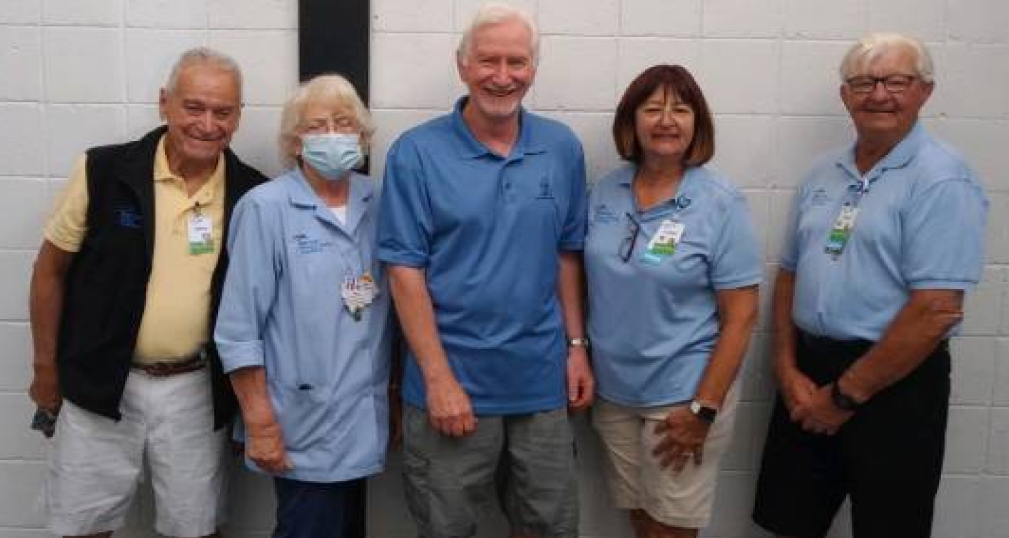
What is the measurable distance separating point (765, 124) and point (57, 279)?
1946 mm

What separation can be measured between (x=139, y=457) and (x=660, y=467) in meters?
1.31

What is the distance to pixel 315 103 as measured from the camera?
2.10 metres

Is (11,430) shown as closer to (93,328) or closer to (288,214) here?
(93,328)

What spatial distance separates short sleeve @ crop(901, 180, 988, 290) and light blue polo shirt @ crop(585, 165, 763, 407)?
0.36 meters

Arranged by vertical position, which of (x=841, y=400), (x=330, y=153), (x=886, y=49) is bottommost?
(x=841, y=400)

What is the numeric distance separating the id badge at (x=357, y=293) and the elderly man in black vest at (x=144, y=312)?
12.8 inches

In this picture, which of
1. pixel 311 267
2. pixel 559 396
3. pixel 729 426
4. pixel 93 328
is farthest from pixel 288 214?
pixel 729 426

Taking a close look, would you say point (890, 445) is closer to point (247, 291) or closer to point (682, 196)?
point (682, 196)

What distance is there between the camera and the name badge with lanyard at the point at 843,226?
2.14 metres

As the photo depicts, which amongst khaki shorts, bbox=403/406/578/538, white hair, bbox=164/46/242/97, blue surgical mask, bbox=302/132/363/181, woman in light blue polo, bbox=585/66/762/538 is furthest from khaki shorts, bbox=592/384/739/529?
white hair, bbox=164/46/242/97

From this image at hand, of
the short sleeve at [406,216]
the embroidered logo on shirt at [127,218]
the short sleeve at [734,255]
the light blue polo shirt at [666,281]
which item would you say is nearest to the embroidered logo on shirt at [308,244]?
the short sleeve at [406,216]

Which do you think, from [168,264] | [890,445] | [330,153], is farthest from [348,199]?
[890,445]

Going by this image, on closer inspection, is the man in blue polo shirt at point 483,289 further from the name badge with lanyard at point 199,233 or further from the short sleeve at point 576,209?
the name badge with lanyard at point 199,233

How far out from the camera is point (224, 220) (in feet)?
7.09
